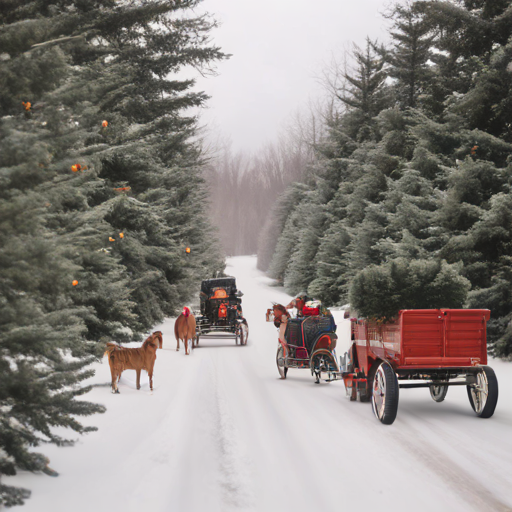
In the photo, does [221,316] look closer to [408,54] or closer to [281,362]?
[281,362]

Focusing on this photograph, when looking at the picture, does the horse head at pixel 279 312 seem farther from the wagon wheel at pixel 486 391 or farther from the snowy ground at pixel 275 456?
the wagon wheel at pixel 486 391

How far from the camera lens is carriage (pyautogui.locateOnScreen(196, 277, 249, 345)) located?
57.3 feet

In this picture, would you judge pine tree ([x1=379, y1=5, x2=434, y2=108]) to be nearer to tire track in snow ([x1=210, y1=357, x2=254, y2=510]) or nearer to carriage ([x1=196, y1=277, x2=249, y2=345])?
carriage ([x1=196, y1=277, x2=249, y2=345])

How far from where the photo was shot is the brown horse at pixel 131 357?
354 inches

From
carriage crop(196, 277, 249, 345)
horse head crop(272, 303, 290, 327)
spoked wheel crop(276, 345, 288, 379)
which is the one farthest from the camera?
carriage crop(196, 277, 249, 345)

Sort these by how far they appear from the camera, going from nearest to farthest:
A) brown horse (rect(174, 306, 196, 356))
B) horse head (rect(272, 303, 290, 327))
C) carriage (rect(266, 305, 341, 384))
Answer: carriage (rect(266, 305, 341, 384)), horse head (rect(272, 303, 290, 327)), brown horse (rect(174, 306, 196, 356))

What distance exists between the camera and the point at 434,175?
61.4ft

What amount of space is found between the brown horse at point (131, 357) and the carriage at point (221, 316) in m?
7.82

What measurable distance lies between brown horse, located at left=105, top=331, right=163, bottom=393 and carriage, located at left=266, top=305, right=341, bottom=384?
9.29 ft

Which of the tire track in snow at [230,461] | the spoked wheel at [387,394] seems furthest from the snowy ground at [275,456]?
the spoked wheel at [387,394]

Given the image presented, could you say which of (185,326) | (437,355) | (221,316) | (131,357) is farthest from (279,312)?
(221,316)

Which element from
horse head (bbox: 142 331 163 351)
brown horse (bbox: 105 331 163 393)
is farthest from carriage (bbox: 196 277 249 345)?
horse head (bbox: 142 331 163 351)

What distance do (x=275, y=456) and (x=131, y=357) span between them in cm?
402

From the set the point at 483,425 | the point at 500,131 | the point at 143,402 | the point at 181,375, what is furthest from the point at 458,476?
the point at 500,131
